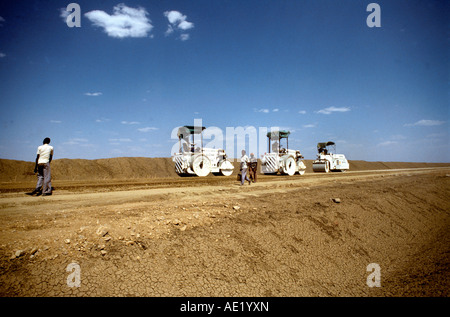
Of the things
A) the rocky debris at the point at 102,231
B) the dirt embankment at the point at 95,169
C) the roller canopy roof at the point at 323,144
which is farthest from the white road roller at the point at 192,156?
the roller canopy roof at the point at 323,144

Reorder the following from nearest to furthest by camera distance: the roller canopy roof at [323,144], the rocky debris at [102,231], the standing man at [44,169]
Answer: the rocky debris at [102,231], the standing man at [44,169], the roller canopy roof at [323,144]

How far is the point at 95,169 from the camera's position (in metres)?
25.1

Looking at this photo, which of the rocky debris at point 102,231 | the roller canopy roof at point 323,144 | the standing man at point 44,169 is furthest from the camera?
the roller canopy roof at point 323,144

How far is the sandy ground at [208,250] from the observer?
3.33 meters

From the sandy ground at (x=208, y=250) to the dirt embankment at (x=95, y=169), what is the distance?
15474mm

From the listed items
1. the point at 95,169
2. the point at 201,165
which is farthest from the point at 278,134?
the point at 95,169

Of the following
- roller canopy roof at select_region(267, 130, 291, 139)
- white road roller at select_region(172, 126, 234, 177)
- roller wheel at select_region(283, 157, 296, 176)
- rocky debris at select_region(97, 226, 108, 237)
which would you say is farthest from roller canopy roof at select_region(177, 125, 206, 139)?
rocky debris at select_region(97, 226, 108, 237)

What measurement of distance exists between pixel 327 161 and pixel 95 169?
27821mm

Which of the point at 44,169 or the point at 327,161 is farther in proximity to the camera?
the point at 327,161

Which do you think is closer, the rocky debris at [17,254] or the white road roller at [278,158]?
the rocky debris at [17,254]

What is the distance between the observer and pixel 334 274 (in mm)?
4758

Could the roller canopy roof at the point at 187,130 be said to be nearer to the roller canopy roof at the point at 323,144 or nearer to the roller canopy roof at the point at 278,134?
the roller canopy roof at the point at 278,134

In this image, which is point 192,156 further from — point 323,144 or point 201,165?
point 323,144
